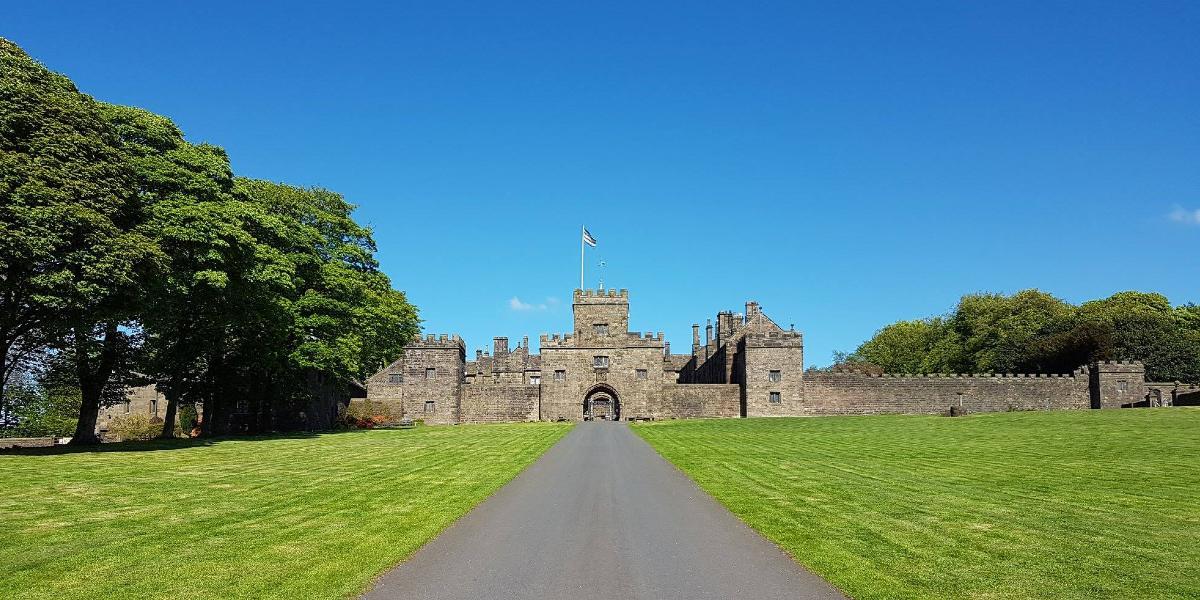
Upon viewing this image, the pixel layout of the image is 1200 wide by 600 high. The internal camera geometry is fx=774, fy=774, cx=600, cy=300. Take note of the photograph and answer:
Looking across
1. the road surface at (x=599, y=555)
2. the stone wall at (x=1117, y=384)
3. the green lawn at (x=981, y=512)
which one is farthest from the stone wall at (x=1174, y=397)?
the road surface at (x=599, y=555)

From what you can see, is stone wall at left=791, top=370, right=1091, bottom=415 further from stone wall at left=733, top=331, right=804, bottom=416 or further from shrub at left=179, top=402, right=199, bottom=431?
shrub at left=179, top=402, right=199, bottom=431

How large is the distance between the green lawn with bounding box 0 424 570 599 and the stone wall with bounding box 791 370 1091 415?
47703 mm

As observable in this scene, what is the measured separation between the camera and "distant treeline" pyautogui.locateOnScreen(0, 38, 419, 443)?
76.8 ft

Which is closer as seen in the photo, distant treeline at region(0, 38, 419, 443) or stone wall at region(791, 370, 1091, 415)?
distant treeline at region(0, 38, 419, 443)

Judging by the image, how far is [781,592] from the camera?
26.8 feet

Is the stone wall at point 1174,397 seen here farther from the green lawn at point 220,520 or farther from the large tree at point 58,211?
the large tree at point 58,211

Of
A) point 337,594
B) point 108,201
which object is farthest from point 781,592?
point 108,201

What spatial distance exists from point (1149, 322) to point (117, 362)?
295 ft

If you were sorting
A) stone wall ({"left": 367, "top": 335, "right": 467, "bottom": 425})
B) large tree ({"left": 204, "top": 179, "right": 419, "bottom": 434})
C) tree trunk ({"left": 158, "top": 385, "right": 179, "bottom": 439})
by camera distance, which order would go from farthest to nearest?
stone wall ({"left": 367, "top": 335, "right": 467, "bottom": 425}) → tree trunk ({"left": 158, "top": 385, "right": 179, "bottom": 439}) → large tree ({"left": 204, "top": 179, "right": 419, "bottom": 434})

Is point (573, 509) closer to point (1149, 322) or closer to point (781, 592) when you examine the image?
point (781, 592)

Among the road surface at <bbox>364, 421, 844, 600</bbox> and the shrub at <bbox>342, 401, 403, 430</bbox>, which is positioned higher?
the road surface at <bbox>364, 421, 844, 600</bbox>

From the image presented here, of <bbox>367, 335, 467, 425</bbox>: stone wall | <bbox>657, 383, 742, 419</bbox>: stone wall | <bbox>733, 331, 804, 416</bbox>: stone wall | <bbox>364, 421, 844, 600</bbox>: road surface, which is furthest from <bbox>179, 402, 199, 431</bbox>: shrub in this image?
<bbox>364, 421, 844, 600</bbox>: road surface

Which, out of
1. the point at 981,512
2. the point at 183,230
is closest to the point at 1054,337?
the point at 981,512

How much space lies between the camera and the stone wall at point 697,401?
67188mm
